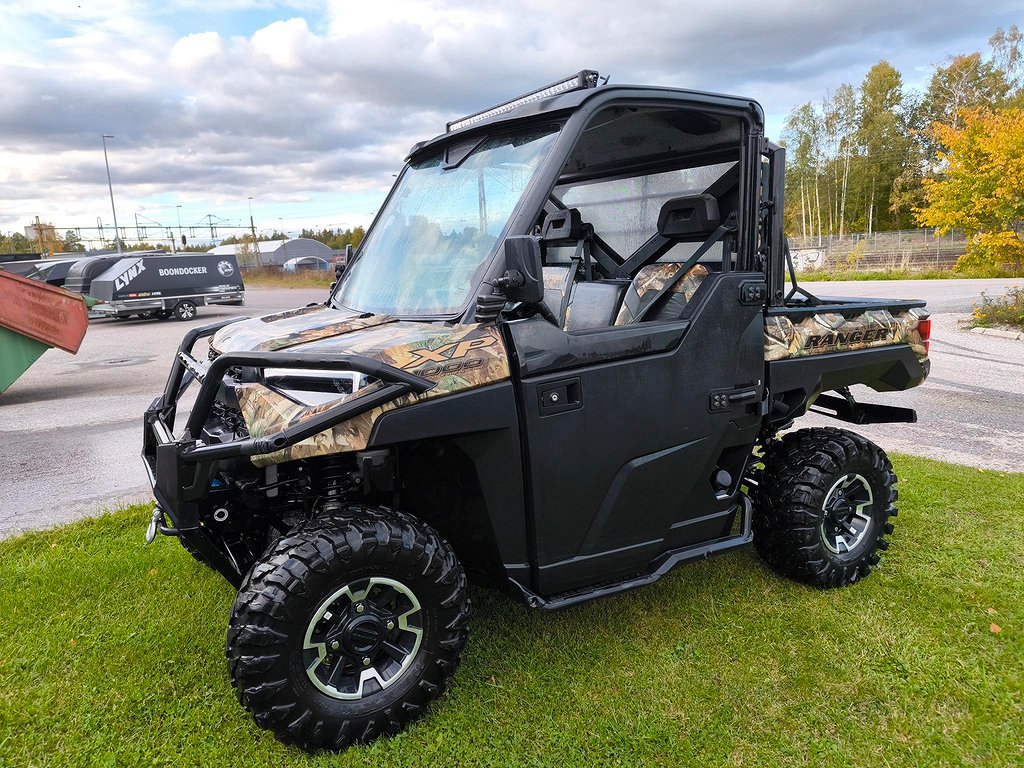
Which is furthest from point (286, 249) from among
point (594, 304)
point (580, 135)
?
point (580, 135)

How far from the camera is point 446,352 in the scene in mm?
2725

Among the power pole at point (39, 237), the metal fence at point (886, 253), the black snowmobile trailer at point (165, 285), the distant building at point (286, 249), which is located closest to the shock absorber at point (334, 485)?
the black snowmobile trailer at point (165, 285)

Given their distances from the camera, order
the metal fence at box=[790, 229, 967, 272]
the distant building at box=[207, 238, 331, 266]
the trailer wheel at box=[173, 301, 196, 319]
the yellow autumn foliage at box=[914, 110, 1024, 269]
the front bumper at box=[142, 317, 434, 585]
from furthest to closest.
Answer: the distant building at box=[207, 238, 331, 266] → the metal fence at box=[790, 229, 967, 272] → the trailer wheel at box=[173, 301, 196, 319] → the yellow autumn foliage at box=[914, 110, 1024, 269] → the front bumper at box=[142, 317, 434, 585]

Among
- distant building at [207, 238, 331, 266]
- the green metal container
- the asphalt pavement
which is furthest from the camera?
distant building at [207, 238, 331, 266]

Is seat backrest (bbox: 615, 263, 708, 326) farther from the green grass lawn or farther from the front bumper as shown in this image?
the green grass lawn

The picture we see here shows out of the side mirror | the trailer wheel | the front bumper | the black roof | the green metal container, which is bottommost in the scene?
the trailer wheel

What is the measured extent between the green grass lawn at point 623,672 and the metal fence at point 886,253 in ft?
104

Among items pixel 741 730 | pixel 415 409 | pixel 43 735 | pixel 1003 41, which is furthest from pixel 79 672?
pixel 1003 41

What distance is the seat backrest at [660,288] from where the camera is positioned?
3553mm

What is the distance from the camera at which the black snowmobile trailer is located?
19.2 meters

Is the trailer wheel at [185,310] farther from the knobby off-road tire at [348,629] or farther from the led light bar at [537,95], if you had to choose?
the knobby off-road tire at [348,629]

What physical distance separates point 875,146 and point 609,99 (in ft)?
191

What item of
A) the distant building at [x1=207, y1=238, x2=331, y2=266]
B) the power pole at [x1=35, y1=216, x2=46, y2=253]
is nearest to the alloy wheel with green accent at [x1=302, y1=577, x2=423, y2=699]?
the power pole at [x1=35, y1=216, x2=46, y2=253]

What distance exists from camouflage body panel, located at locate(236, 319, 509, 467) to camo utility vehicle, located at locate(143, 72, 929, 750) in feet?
0.04
